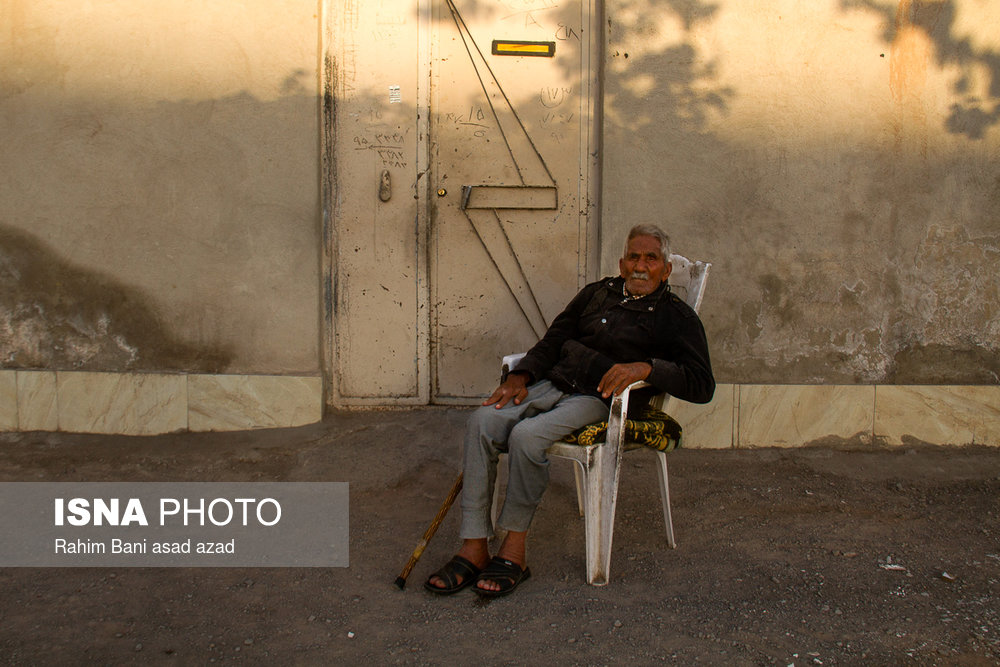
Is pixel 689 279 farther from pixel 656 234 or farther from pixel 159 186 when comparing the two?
pixel 159 186

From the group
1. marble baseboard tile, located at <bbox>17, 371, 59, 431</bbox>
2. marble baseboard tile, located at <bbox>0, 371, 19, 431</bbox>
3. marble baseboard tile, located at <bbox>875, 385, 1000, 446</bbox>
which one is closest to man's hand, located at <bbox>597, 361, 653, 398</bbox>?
marble baseboard tile, located at <bbox>875, 385, 1000, 446</bbox>

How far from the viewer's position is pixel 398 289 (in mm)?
4438

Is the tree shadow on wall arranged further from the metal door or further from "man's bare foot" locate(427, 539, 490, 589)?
"man's bare foot" locate(427, 539, 490, 589)

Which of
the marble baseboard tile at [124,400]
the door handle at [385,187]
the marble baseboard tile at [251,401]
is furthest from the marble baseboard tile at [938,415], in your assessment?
the marble baseboard tile at [124,400]

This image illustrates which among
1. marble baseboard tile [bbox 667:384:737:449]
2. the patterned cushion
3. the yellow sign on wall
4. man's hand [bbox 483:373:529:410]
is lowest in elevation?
marble baseboard tile [bbox 667:384:737:449]

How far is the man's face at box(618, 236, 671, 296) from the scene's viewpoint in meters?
3.22

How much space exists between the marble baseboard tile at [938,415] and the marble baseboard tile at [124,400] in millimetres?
3859

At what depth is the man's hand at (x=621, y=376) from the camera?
9.58ft

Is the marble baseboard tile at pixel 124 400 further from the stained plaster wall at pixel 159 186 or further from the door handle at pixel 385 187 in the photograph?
the door handle at pixel 385 187

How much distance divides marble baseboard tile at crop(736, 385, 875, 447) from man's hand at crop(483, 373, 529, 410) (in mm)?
1644

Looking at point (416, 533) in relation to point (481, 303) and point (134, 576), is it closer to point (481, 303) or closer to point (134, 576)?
point (134, 576)

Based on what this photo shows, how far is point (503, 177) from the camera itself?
14.5 feet

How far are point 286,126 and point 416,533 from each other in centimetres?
226

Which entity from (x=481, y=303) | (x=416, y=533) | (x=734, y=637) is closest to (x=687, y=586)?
(x=734, y=637)
